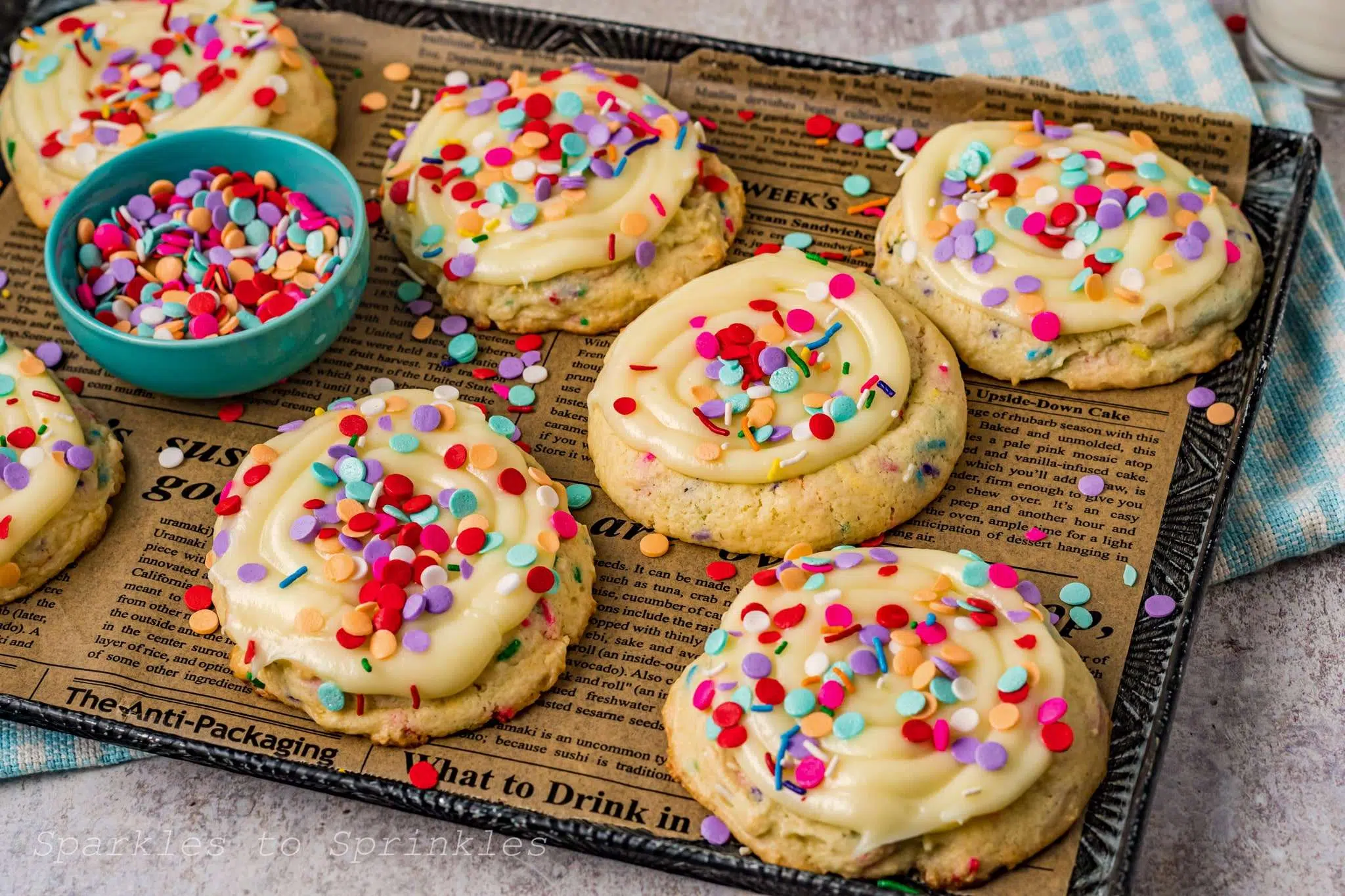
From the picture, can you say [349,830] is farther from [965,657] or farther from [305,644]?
[965,657]

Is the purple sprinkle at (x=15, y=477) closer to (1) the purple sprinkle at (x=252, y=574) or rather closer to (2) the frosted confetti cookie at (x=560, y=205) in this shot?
(1) the purple sprinkle at (x=252, y=574)

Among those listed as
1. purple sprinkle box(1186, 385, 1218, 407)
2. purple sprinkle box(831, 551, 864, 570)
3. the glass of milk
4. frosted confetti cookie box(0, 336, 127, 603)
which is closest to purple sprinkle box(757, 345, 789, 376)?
purple sprinkle box(831, 551, 864, 570)

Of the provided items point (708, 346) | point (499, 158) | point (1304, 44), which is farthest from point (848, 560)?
point (1304, 44)

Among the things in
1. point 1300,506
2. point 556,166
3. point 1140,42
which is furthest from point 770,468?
point 1140,42

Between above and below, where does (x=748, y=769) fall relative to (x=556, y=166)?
below

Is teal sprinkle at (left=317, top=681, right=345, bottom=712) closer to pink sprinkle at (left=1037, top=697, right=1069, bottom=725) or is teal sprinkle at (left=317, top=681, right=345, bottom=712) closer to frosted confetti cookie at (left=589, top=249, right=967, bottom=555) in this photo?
frosted confetti cookie at (left=589, top=249, right=967, bottom=555)

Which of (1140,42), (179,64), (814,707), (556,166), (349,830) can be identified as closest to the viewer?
(814,707)

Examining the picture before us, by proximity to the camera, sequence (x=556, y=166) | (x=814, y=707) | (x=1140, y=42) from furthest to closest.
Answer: (x=1140, y=42) → (x=556, y=166) → (x=814, y=707)
